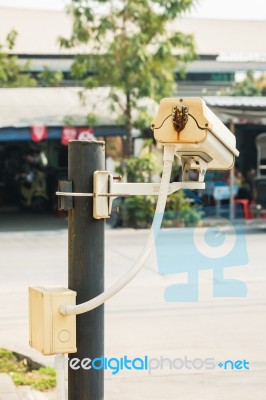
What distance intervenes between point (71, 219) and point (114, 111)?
633 inches

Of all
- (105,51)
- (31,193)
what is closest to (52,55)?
(31,193)

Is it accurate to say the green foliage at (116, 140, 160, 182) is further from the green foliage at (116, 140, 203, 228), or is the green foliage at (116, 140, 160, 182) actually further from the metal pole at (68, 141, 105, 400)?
the metal pole at (68, 141, 105, 400)

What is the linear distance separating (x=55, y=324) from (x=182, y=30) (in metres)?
44.1

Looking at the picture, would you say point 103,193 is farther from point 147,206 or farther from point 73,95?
point 73,95

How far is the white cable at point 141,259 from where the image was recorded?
2.75 meters

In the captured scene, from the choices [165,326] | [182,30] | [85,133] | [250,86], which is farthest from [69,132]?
[182,30]

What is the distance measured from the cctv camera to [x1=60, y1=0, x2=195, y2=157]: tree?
49.7ft

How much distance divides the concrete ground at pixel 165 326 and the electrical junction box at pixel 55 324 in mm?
3074

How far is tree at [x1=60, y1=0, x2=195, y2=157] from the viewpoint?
59.2ft

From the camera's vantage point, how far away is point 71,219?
9.72 ft

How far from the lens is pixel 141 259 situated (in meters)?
2.76

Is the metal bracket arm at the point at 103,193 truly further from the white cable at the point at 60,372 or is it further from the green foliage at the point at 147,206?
the green foliage at the point at 147,206

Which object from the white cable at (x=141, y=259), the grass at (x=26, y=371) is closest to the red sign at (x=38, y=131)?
the grass at (x=26, y=371)

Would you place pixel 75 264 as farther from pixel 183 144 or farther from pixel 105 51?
pixel 105 51
